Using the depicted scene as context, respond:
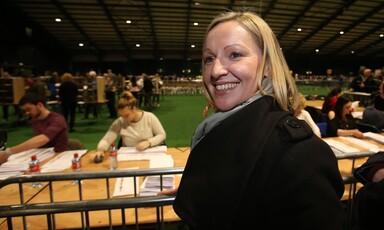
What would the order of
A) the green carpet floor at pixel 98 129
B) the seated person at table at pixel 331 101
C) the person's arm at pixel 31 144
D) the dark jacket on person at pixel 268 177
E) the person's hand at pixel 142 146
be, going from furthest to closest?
the green carpet floor at pixel 98 129, the seated person at table at pixel 331 101, the person's hand at pixel 142 146, the person's arm at pixel 31 144, the dark jacket on person at pixel 268 177

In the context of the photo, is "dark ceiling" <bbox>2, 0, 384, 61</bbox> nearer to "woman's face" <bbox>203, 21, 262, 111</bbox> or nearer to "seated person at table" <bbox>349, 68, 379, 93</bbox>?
"seated person at table" <bbox>349, 68, 379, 93</bbox>

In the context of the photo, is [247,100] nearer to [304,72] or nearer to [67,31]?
[67,31]

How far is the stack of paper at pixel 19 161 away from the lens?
7.63 feet

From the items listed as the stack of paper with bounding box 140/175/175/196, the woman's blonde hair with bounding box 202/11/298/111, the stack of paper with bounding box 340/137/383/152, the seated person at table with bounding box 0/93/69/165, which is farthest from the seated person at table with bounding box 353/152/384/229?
the seated person at table with bounding box 0/93/69/165

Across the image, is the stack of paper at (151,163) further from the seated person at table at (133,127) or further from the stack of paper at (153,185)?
the seated person at table at (133,127)

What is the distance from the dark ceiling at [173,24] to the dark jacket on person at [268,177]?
14.6 metres

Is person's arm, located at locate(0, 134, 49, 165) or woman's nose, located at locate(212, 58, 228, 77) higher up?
woman's nose, located at locate(212, 58, 228, 77)

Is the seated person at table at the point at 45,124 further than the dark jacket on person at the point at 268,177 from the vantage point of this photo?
Yes

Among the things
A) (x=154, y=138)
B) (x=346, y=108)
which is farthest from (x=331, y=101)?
(x=154, y=138)

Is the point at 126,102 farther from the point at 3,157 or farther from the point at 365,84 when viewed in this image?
the point at 365,84

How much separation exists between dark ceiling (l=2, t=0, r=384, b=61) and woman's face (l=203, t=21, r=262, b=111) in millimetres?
14321

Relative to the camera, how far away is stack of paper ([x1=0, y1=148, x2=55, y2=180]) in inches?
91.6

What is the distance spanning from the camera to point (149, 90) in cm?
1141

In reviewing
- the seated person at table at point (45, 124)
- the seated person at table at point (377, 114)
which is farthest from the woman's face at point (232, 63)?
the seated person at table at point (377, 114)
